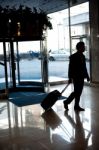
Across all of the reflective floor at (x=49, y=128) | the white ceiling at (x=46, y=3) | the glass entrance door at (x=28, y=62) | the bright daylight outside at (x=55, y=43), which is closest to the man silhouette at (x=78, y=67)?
the reflective floor at (x=49, y=128)

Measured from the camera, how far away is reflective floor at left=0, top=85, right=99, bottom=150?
4227 mm

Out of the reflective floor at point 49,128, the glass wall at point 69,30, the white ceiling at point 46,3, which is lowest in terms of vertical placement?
the reflective floor at point 49,128

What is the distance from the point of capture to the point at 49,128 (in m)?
5.09

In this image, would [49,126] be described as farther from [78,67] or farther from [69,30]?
[69,30]

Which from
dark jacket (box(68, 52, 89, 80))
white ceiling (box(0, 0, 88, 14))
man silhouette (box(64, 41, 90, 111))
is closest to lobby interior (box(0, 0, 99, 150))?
man silhouette (box(64, 41, 90, 111))

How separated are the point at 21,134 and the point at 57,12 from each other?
24.8ft

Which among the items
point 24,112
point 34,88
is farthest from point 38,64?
point 24,112

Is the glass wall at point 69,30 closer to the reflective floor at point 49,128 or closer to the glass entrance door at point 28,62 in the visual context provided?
the glass entrance door at point 28,62

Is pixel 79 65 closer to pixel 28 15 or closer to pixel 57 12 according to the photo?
pixel 28 15

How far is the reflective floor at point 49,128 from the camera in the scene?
4.23 meters

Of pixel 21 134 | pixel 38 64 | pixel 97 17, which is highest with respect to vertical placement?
pixel 97 17

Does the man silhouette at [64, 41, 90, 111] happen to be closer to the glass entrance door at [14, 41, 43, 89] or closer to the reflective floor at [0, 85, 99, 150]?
the reflective floor at [0, 85, 99, 150]

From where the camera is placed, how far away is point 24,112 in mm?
6320

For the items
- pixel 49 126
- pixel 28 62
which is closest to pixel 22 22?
pixel 28 62
